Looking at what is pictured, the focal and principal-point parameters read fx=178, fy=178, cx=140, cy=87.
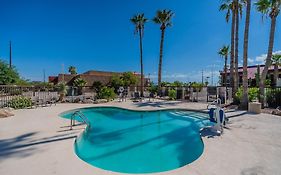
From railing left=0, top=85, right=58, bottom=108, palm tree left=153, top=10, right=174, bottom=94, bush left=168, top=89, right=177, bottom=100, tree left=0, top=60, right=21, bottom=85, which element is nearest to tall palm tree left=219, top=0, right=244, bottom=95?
bush left=168, top=89, right=177, bottom=100

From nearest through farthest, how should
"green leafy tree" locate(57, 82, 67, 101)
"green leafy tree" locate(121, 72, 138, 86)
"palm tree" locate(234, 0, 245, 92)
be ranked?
1. "palm tree" locate(234, 0, 245, 92)
2. "green leafy tree" locate(57, 82, 67, 101)
3. "green leafy tree" locate(121, 72, 138, 86)

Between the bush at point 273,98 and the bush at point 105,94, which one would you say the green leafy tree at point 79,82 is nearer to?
the bush at point 105,94

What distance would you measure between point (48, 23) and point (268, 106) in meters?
19.8

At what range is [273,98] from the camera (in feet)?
34.1

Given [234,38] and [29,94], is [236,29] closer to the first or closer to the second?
[234,38]

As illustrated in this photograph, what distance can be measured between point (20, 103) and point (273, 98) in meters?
14.8

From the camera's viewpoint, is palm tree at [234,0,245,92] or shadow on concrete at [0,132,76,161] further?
palm tree at [234,0,245,92]

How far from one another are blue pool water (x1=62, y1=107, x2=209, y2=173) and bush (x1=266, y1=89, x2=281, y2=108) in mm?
4570

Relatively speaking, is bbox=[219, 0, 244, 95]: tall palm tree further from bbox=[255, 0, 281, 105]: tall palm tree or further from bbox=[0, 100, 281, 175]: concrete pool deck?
bbox=[0, 100, 281, 175]: concrete pool deck

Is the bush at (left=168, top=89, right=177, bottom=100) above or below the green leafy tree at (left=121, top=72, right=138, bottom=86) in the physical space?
below

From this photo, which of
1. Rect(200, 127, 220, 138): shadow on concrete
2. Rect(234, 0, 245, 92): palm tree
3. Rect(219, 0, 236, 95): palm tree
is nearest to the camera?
Rect(200, 127, 220, 138): shadow on concrete

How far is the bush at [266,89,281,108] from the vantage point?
1019 cm

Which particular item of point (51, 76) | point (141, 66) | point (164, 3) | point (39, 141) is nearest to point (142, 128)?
point (39, 141)

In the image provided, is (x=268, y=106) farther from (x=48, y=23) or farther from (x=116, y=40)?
(x=116, y=40)
